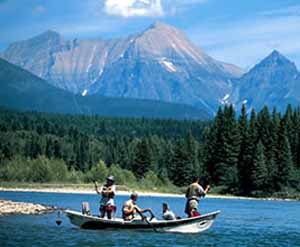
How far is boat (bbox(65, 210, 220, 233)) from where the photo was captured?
41.6 meters

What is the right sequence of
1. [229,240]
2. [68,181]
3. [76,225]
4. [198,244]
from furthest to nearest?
[68,181]
[76,225]
[229,240]
[198,244]

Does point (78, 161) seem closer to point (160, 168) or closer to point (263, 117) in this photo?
point (160, 168)

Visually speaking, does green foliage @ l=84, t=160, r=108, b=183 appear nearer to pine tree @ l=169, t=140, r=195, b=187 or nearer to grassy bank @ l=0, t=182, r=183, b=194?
grassy bank @ l=0, t=182, r=183, b=194

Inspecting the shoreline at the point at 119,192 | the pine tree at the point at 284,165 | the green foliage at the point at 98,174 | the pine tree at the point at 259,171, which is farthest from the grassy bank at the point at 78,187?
the pine tree at the point at 284,165

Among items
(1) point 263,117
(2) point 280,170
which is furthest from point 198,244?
(1) point 263,117

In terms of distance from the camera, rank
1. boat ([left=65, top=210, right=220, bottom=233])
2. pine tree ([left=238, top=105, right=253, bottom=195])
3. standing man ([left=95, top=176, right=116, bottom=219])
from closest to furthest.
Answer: boat ([left=65, top=210, right=220, bottom=233])
standing man ([left=95, top=176, right=116, bottom=219])
pine tree ([left=238, top=105, right=253, bottom=195])

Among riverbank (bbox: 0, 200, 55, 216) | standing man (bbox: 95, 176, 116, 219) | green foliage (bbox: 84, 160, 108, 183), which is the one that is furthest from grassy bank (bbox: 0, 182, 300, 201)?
standing man (bbox: 95, 176, 116, 219)

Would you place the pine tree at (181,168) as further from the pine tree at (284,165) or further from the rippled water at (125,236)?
the rippled water at (125,236)

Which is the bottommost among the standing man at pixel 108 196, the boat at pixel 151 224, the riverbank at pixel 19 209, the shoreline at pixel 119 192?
the shoreline at pixel 119 192

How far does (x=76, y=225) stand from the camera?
43.7 metres

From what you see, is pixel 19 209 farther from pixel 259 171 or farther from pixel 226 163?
pixel 226 163

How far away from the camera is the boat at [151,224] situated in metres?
41.6

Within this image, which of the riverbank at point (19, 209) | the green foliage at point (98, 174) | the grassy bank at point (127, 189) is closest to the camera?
the riverbank at point (19, 209)

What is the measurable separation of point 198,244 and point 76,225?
9.15 m
